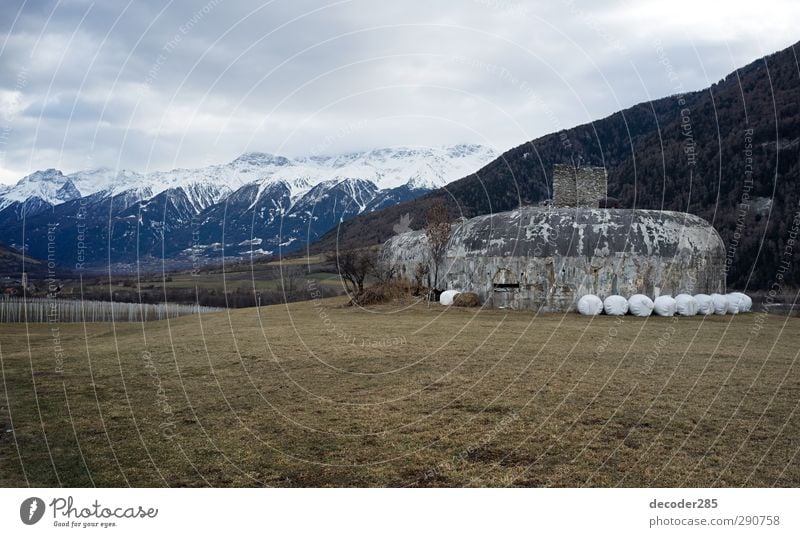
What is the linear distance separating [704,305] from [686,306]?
1.06 m

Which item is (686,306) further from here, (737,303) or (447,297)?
(447,297)

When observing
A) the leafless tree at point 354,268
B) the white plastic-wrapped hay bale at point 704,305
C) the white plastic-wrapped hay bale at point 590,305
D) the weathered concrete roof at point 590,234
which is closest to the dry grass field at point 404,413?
the white plastic-wrapped hay bale at point 590,305

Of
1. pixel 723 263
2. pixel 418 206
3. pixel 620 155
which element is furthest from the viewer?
pixel 620 155

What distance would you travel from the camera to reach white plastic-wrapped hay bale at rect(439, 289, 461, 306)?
86.4 ft

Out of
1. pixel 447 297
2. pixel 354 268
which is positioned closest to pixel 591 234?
pixel 447 297

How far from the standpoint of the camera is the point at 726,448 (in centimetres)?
696

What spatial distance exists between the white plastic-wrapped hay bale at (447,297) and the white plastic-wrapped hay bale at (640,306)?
289 inches

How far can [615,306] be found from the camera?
23719 mm

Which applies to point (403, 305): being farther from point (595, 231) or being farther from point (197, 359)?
point (197, 359)

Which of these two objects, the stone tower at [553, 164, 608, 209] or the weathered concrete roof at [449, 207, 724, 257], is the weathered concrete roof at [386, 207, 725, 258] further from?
the stone tower at [553, 164, 608, 209]

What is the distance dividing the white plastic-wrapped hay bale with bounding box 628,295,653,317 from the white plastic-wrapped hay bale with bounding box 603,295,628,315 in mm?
240

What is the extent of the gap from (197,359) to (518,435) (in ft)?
27.7

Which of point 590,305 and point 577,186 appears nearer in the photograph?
point 590,305

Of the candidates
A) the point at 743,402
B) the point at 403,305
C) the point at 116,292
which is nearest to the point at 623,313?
the point at 403,305
